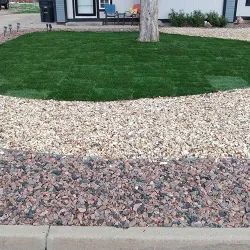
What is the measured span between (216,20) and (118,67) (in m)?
9.21

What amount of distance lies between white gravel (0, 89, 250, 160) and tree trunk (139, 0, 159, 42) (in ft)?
18.0

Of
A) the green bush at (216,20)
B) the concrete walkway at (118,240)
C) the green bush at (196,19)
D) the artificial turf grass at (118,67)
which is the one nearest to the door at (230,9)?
the green bush at (216,20)

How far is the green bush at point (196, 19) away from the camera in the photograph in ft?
53.9

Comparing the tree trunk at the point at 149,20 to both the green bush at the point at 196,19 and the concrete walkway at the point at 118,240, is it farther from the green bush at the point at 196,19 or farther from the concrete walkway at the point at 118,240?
the concrete walkway at the point at 118,240

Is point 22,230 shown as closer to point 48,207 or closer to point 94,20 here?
point 48,207

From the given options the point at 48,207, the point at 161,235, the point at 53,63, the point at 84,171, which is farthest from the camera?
the point at 53,63

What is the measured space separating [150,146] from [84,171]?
0.99 meters

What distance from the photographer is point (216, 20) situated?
16391mm

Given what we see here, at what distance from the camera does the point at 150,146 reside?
4508 millimetres

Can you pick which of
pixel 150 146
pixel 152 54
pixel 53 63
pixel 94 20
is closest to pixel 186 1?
pixel 94 20

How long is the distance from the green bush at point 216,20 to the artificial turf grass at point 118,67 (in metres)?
3.93

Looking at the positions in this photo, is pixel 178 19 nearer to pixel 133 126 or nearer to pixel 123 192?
pixel 133 126

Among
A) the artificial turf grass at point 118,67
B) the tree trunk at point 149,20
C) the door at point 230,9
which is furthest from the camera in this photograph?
the door at point 230,9

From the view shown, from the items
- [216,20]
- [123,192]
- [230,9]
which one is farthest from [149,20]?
[123,192]
